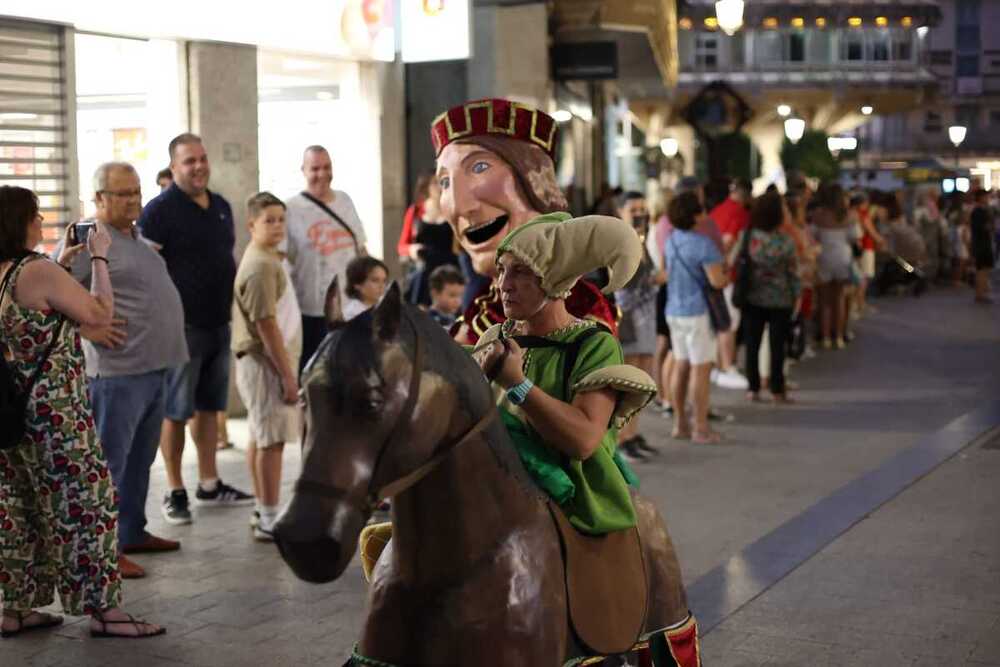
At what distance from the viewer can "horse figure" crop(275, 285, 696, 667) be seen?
2.62m

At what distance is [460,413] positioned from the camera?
2.92 m

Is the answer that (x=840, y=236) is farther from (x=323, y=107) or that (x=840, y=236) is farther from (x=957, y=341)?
(x=323, y=107)

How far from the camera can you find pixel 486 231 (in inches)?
189

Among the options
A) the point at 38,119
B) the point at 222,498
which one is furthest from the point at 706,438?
the point at 38,119

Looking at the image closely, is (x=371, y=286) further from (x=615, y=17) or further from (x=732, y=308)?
(x=615, y=17)

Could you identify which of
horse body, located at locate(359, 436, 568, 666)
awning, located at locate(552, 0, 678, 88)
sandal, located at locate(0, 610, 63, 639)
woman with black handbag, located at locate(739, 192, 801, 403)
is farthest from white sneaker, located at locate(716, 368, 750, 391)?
horse body, located at locate(359, 436, 568, 666)

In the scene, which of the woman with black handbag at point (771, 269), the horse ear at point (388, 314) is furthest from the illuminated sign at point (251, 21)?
the horse ear at point (388, 314)

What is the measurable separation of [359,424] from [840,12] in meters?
52.3

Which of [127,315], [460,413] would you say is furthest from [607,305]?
[127,315]

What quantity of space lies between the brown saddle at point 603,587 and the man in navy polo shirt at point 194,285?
4.80 metres

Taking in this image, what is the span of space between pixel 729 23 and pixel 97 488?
483 inches

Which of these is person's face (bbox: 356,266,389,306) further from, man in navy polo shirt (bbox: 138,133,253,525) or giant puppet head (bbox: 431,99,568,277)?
giant puppet head (bbox: 431,99,568,277)

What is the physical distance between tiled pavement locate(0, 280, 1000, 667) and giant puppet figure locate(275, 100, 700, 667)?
2279 mm

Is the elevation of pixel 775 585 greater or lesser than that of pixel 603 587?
lesser
